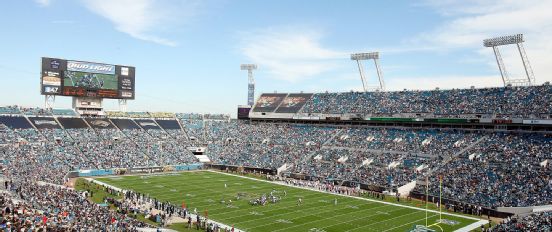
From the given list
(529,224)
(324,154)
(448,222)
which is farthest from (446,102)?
(529,224)

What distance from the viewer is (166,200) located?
36.8 m

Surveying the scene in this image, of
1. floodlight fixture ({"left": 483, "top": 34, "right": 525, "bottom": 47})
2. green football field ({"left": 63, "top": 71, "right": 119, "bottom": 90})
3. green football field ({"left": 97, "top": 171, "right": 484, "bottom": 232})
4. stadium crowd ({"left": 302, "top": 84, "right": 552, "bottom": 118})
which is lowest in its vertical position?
green football field ({"left": 97, "top": 171, "right": 484, "bottom": 232})

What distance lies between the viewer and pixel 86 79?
194 feet

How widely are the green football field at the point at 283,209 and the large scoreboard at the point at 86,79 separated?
54.5 ft

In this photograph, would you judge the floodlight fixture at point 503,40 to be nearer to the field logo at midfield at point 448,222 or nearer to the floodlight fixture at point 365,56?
the floodlight fixture at point 365,56

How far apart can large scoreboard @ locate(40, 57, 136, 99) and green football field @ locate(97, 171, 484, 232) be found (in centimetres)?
1662

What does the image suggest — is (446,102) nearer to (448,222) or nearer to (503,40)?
(503,40)

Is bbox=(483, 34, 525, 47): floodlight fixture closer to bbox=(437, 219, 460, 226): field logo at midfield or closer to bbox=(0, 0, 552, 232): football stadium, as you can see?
bbox=(0, 0, 552, 232): football stadium

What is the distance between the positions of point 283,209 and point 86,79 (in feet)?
121

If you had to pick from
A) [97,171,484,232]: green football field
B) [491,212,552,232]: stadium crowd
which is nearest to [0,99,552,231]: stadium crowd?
[491,212,552,232]: stadium crowd

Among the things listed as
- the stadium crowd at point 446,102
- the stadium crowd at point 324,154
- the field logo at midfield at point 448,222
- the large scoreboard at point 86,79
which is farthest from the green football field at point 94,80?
the field logo at midfield at point 448,222

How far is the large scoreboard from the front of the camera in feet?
184

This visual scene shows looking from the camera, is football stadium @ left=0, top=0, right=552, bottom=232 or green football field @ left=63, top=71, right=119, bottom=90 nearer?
football stadium @ left=0, top=0, right=552, bottom=232

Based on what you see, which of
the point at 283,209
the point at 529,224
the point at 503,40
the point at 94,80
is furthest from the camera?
the point at 94,80
